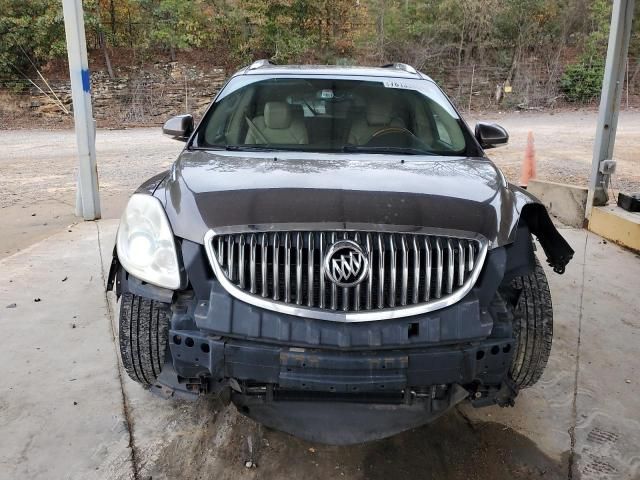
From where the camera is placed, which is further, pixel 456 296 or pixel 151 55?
pixel 151 55

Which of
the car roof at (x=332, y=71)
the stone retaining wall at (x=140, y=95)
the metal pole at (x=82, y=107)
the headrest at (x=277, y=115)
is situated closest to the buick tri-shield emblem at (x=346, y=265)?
the headrest at (x=277, y=115)

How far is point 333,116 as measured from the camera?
384 centimetres

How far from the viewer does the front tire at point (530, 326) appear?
269 cm

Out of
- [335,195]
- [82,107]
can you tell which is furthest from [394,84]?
[82,107]

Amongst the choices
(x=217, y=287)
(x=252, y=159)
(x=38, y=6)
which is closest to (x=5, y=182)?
(x=252, y=159)

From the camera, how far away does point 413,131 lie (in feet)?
12.4

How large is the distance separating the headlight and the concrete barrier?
560 centimetres

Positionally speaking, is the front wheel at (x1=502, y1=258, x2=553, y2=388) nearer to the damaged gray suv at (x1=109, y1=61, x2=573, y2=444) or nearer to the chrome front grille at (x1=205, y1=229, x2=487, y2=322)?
the damaged gray suv at (x1=109, y1=61, x2=573, y2=444)

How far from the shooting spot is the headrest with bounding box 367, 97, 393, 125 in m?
3.84

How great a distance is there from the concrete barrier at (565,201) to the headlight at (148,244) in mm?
5602

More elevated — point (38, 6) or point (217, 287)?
point (38, 6)

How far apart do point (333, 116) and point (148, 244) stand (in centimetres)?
176

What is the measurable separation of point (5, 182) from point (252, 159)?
27.3 feet

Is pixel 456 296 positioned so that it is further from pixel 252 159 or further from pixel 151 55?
pixel 151 55
